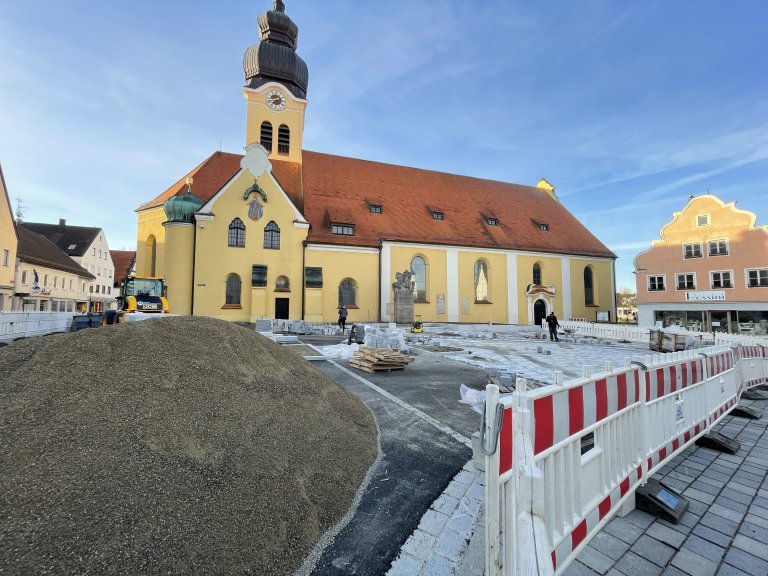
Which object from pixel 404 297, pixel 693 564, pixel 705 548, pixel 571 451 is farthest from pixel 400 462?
pixel 404 297

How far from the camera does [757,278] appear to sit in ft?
77.4

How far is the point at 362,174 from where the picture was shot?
100 ft

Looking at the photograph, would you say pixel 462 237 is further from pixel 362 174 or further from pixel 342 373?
pixel 342 373

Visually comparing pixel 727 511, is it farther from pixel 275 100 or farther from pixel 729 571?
pixel 275 100

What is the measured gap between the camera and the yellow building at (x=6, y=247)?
2350cm

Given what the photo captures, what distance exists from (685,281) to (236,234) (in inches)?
1272

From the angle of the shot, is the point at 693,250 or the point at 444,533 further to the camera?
the point at 693,250

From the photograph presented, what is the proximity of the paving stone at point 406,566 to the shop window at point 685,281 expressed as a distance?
32.7 meters

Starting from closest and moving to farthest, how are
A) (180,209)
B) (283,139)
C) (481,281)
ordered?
(180,209) → (481,281) → (283,139)

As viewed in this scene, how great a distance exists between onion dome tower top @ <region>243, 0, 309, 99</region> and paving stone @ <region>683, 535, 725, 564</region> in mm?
34743

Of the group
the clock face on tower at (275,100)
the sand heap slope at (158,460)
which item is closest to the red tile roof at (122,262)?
the clock face on tower at (275,100)

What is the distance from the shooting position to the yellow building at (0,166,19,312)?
23.5 meters

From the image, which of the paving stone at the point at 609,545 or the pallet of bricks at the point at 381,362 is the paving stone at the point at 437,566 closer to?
the paving stone at the point at 609,545

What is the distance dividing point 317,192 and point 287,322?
469 inches
